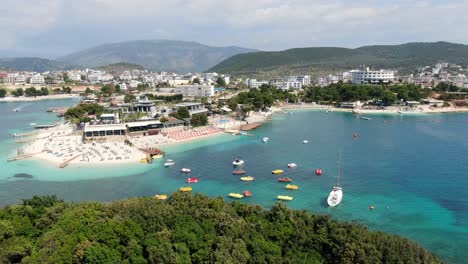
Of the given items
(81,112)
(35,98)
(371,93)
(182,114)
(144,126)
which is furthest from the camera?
(35,98)

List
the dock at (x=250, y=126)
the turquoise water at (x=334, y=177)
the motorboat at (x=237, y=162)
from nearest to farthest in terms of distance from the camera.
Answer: the turquoise water at (x=334, y=177), the motorboat at (x=237, y=162), the dock at (x=250, y=126)

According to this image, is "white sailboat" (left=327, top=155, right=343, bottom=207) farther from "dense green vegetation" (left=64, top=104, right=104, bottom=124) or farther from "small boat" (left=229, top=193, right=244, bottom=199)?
"dense green vegetation" (left=64, top=104, right=104, bottom=124)

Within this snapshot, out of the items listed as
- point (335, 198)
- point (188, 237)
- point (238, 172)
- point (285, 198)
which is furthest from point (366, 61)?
point (188, 237)

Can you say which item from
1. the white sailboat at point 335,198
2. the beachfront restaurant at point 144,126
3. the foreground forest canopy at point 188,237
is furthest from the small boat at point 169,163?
the foreground forest canopy at point 188,237

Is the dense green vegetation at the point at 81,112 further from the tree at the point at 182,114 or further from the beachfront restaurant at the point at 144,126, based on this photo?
the tree at the point at 182,114

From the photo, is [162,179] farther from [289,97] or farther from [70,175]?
[289,97]

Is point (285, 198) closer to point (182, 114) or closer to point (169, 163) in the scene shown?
point (169, 163)

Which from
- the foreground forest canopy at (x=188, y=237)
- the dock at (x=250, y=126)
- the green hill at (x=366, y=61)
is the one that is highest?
the green hill at (x=366, y=61)

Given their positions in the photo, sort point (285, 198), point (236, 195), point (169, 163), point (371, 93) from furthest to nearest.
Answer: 1. point (371, 93)
2. point (169, 163)
3. point (236, 195)
4. point (285, 198)
